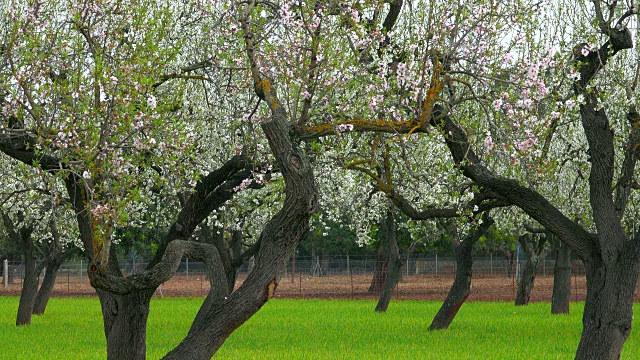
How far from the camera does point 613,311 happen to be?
1442 cm

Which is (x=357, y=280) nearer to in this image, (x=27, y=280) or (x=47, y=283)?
(x=47, y=283)

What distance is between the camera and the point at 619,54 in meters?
19.6

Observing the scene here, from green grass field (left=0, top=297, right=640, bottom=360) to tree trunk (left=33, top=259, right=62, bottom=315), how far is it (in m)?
0.93

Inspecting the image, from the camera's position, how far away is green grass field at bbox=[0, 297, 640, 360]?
2202 cm

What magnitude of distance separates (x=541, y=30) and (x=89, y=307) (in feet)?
98.0

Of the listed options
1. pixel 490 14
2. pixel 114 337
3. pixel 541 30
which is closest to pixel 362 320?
pixel 541 30

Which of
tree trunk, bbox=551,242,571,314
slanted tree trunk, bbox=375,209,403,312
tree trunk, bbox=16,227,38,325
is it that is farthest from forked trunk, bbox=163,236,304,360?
tree trunk, bbox=551,242,571,314

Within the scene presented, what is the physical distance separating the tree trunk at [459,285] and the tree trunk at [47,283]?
14141mm

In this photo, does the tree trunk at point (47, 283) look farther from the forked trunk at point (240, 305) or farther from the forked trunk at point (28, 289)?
the forked trunk at point (240, 305)

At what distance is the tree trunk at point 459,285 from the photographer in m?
27.3

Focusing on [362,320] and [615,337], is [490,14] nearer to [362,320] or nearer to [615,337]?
[615,337]

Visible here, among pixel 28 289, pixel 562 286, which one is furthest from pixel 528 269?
pixel 28 289

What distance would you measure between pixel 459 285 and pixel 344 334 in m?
3.56

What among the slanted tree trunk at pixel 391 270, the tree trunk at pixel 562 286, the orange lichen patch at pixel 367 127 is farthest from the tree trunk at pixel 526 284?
the orange lichen patch at pixel 367 127
